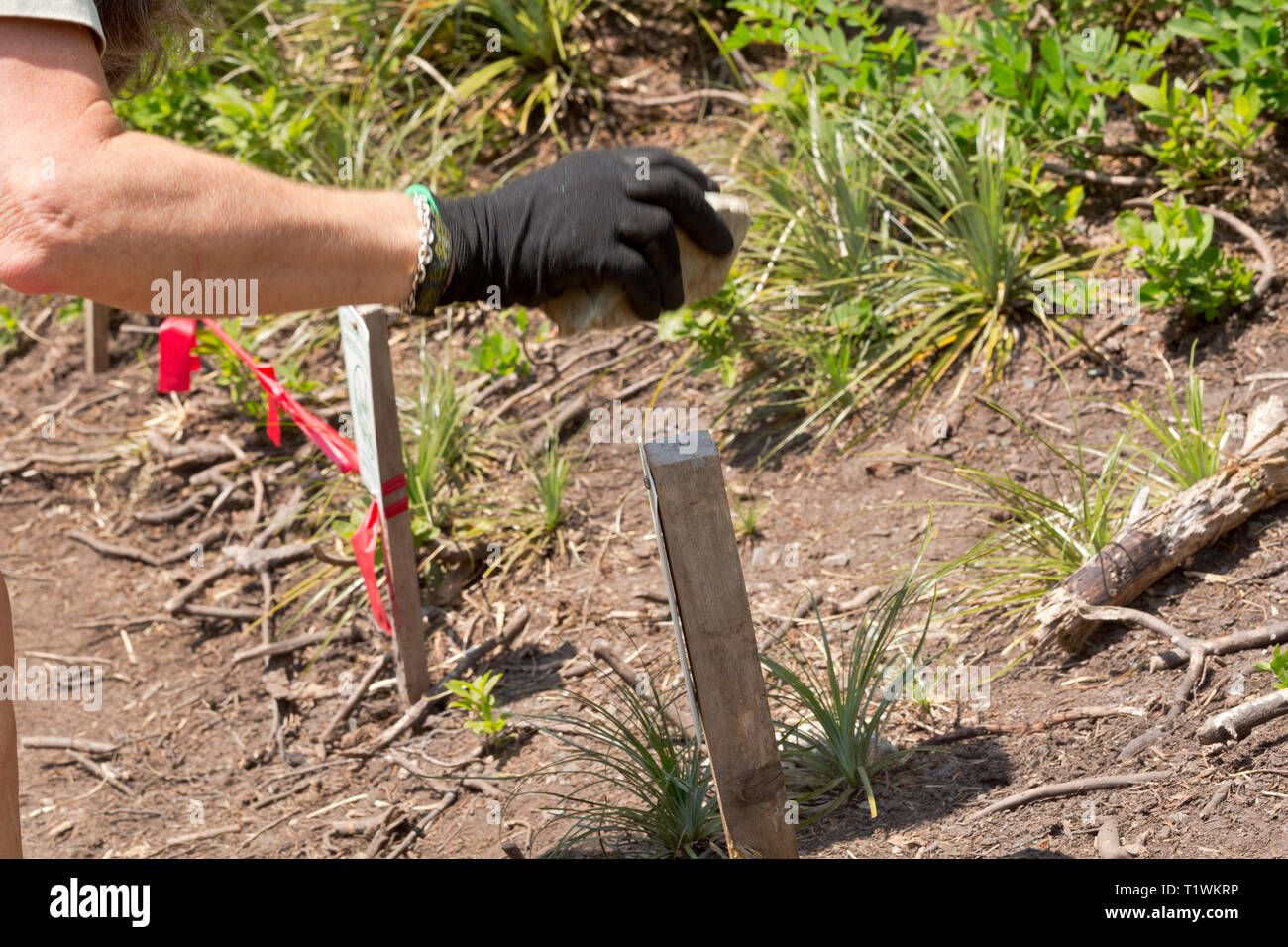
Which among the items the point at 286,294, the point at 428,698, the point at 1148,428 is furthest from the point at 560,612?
the point at 286,294

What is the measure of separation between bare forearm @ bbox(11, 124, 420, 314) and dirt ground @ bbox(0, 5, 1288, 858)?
4.44 ft

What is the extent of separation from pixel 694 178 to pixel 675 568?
591mm

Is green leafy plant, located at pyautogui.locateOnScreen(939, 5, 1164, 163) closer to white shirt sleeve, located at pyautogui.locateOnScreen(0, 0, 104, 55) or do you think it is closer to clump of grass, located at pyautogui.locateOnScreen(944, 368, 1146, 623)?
clump of grass, located at pyautogui.locateOnScreen(944, 368, 1146, 623)

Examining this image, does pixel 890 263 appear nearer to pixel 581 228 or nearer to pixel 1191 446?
pixel 1191 446

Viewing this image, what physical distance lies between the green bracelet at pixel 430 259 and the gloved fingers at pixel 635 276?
23cm

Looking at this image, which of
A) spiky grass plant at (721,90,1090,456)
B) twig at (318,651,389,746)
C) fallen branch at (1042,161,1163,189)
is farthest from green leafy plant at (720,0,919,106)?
twig at (318,651,389,746)

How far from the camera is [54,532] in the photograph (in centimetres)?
420

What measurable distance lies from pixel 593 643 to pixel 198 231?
173cm

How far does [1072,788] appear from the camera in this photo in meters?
2.01

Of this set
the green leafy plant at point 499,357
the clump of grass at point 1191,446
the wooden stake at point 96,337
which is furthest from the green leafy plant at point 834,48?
the wooden stake at point 96,337

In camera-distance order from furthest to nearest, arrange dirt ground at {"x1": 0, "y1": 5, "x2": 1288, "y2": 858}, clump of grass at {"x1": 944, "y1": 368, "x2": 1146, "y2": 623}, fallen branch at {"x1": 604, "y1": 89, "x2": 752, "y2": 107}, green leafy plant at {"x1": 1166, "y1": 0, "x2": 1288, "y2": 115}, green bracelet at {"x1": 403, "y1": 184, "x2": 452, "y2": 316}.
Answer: fallen branch at {"x1": 604, "y1": 89, "x2": 752, "y2": 107}, green leafy plant at {"x1": 1166, "y1": 0, "x2": 1288, "y2": 115}, clump of grass at {"x1": 944, "y1": 368, "x2": 1146, "y2": 623}, dirt ground at {"x1": 0, "y1": 5, "x2": 1288, "y2": 858}, green bracelet at {"x1": 403, "y1": 184, "x2": 452, "y2": 316}

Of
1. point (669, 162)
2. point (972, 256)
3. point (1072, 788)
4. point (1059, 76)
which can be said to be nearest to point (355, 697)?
point (1072, 788)

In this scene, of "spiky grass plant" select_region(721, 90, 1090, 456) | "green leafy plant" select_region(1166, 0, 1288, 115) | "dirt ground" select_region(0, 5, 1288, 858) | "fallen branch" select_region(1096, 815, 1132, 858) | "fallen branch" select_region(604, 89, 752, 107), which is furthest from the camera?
"fallen branch" select_region(604, 89, 752, 107)

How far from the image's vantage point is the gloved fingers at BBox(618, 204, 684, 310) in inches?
61.4
